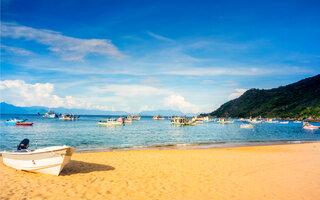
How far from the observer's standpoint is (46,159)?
12070 mm

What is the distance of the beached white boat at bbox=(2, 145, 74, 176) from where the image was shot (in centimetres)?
1194

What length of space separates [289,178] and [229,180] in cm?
403

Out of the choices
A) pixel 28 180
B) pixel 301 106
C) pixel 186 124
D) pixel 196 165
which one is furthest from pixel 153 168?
pixel 301 106

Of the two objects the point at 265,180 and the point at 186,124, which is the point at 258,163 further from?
the point at 186,124

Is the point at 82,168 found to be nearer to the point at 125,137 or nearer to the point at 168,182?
the point at 168,182

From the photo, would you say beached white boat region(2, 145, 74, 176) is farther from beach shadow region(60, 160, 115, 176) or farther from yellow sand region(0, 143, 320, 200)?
beach shadow region(60, 160, 115, 176)

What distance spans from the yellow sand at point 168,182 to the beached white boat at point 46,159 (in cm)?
42

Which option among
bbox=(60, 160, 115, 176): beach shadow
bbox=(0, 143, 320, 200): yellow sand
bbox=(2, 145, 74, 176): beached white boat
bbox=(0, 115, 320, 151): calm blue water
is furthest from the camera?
bbox=(0, 115, 320, 151): calm blue water

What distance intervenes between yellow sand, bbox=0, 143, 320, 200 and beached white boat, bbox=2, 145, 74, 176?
0.42 m

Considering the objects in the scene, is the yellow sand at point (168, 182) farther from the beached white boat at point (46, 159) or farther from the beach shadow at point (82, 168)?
the beached white boat at point (46, 159)

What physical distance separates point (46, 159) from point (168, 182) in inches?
288

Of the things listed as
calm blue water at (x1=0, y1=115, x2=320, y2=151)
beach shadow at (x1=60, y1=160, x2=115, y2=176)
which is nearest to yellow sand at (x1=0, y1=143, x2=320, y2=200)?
beach shadow at (x1=60, y1=160, x2=115, y2=176)

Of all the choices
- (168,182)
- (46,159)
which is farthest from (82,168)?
(168,182)

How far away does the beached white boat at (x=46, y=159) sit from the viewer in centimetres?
1194
